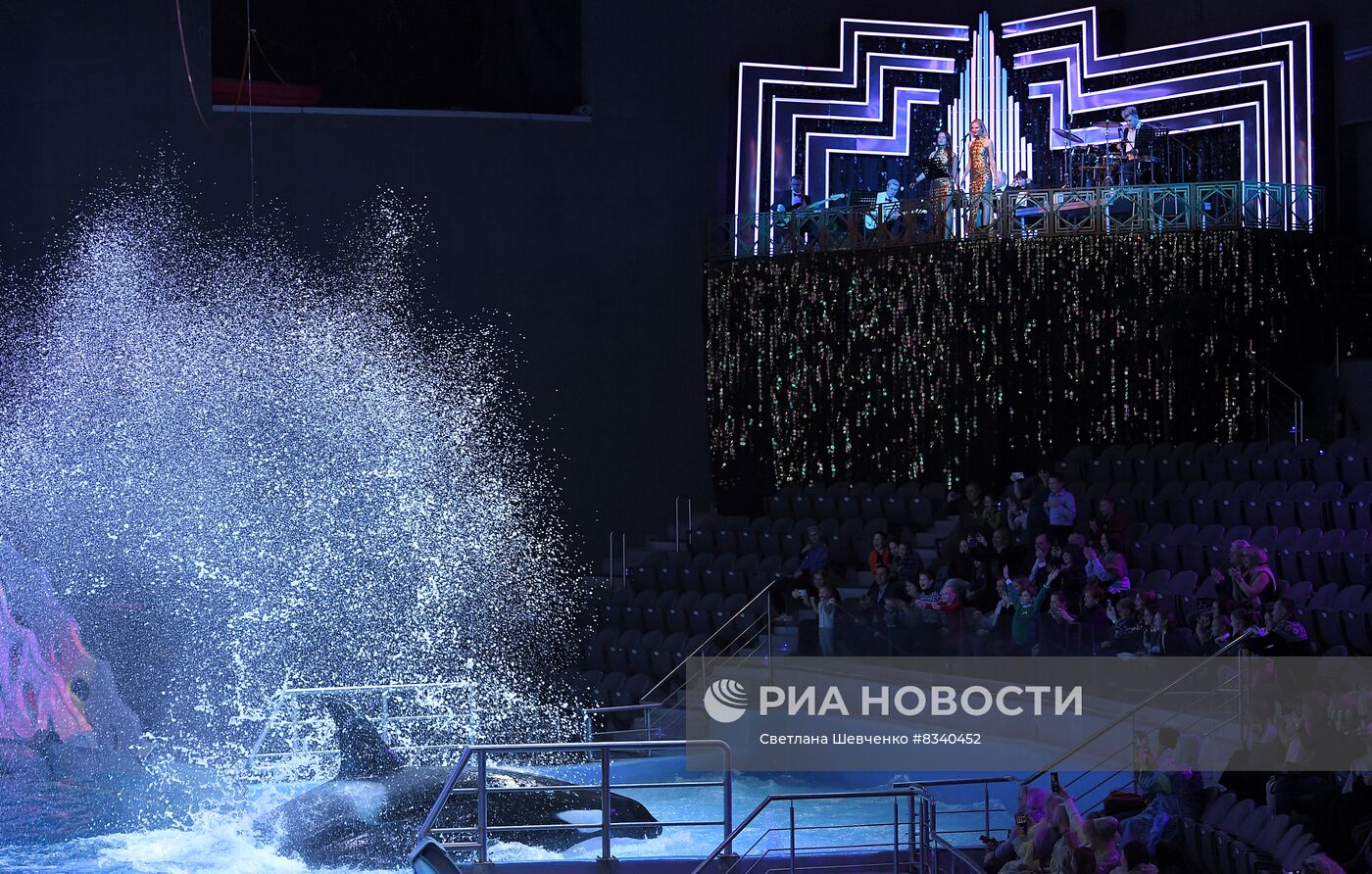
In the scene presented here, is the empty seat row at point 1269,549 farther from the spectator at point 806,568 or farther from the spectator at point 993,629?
the spectator at point 806,568

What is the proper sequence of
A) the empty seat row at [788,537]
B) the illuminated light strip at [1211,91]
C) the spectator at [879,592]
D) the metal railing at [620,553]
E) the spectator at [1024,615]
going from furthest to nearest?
the metal railing at [620,553], the illuminated light strip at [1211,91], the empty seat row at [788,537], the spectator at [879,592], the spectator at [1024,615]

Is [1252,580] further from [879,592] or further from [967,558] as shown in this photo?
[879,592]

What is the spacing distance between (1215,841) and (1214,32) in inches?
442

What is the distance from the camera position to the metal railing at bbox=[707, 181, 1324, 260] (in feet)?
47.2

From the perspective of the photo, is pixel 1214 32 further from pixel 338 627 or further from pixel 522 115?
pixel 338 627

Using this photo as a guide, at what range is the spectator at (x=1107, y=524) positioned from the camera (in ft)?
40.8

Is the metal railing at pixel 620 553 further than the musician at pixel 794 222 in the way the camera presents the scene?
Yes

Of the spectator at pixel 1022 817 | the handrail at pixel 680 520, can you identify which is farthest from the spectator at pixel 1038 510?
the spectator at pixel 1022 817

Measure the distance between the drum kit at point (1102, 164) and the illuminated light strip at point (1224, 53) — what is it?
862 millimetres

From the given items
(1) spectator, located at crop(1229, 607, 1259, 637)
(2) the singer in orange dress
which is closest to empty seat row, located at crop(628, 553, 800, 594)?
(2) the singer in orange dress

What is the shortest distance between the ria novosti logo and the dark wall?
14.8 feet

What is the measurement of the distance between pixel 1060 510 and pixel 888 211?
4.06 meters

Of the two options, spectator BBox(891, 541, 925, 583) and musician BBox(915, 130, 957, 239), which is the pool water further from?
musician BBox(915, 130, 957, 239)

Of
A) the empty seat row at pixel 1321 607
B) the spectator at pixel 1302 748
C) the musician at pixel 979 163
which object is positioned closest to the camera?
the spectator at pixel 1302 748
